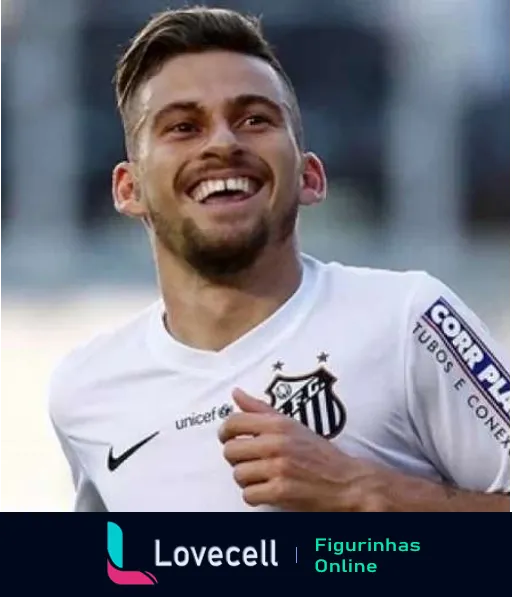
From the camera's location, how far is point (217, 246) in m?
1.70

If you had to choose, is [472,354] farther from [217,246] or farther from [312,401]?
[217,246]

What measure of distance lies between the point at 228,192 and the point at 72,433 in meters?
0.38

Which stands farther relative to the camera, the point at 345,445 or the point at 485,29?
the point at 485,29

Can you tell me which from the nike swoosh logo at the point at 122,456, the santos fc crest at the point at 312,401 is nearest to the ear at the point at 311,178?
the santos fc crest at the point at 312,401

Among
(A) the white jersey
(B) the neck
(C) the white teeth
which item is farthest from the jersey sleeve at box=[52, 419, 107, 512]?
(C) the white teeth

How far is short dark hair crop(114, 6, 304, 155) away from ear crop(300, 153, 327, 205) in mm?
33

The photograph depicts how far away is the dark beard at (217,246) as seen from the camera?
66.9 inches

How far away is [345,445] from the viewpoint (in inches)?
65.6

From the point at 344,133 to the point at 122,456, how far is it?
20.4 feet

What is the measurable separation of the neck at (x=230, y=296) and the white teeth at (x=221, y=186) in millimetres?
93

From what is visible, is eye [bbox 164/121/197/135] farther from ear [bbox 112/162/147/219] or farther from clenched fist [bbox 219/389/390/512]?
clenched fist [bbox 219/389/390/512]
